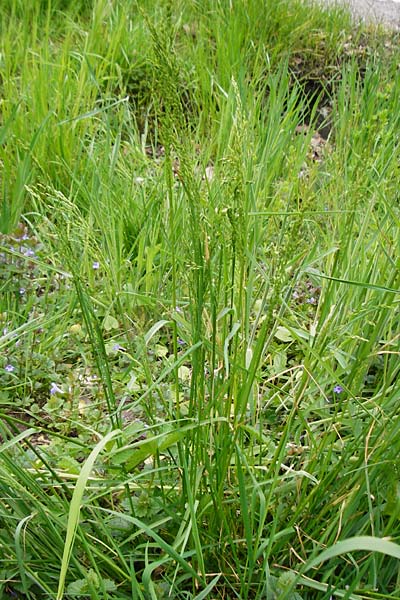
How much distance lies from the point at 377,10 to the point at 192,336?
13.5 feet

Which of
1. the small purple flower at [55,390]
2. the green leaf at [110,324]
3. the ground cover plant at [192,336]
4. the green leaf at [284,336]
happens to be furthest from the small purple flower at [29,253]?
the green leaf at [284,336]

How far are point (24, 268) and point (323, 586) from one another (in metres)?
1.46

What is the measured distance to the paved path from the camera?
439cm

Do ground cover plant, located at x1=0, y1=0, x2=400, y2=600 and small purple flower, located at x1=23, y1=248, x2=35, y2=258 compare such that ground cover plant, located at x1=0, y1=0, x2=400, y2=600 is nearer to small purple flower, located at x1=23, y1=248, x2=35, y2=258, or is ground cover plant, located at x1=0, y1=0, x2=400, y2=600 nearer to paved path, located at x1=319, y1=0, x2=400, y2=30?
small purple flower, located at x1=23, y1=248, x2=35, y2=258

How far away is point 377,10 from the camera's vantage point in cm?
477

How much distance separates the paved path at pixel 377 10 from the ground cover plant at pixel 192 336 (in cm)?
83

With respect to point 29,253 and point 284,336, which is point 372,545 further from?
point 29,253

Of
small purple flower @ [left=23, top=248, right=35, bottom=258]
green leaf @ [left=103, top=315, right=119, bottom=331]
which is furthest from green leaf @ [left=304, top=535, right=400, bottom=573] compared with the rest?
small purple flower @ [left=23, top=248, right=35, bottom=258]

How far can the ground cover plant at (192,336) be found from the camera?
4.10 feet

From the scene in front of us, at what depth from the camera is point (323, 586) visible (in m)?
1.29

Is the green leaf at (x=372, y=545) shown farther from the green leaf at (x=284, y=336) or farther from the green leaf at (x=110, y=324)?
the green leaf at (x=110, y=324)

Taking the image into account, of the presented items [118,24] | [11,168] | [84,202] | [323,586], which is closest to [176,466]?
[323,586]

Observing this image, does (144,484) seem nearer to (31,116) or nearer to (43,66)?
(31,116)

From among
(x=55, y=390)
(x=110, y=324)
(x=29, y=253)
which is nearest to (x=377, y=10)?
(x=29, y=253)
